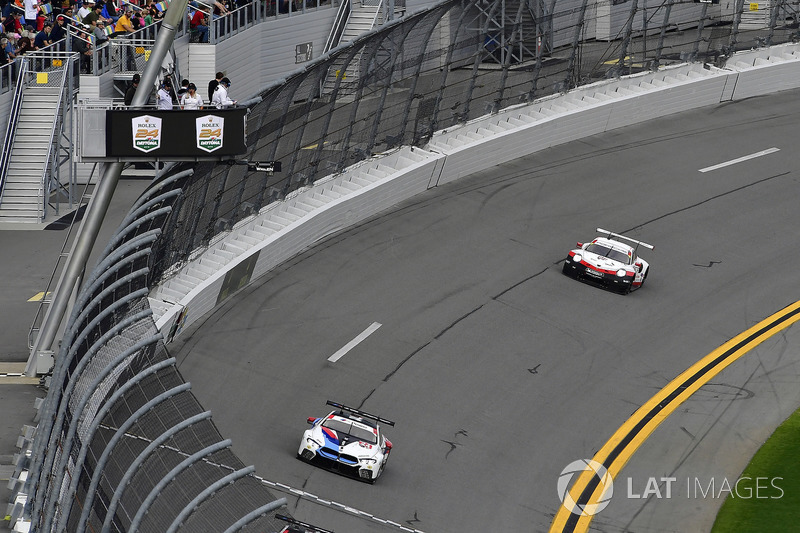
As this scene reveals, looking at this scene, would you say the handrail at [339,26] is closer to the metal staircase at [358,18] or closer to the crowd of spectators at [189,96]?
the metal staircase at [358,18]

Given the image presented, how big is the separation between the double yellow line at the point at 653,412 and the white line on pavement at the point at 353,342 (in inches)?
191

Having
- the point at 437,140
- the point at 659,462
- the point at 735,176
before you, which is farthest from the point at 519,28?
the point at 659,462

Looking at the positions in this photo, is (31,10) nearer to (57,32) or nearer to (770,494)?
(57,32)

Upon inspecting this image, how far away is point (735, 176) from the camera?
3350cm

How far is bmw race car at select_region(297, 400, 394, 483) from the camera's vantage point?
20188 mm

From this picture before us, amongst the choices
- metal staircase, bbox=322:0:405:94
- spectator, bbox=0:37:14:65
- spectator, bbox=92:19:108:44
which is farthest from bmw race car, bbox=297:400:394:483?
metal staircase, bbox=322:0:405:94

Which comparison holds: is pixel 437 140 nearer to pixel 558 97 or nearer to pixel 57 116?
pixel 558 97

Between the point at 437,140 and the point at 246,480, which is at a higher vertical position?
the point at 246,480

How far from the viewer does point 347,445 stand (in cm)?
2019

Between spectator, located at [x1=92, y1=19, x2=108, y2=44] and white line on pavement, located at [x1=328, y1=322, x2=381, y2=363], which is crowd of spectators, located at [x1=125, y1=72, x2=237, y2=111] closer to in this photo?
white line on pavement, located at [x1=328, y1=322, x2=381, y2=363]

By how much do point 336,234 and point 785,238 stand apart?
409 inches

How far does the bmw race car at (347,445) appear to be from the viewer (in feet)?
66.2

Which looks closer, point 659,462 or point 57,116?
point 659,462

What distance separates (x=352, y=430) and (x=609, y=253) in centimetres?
915
